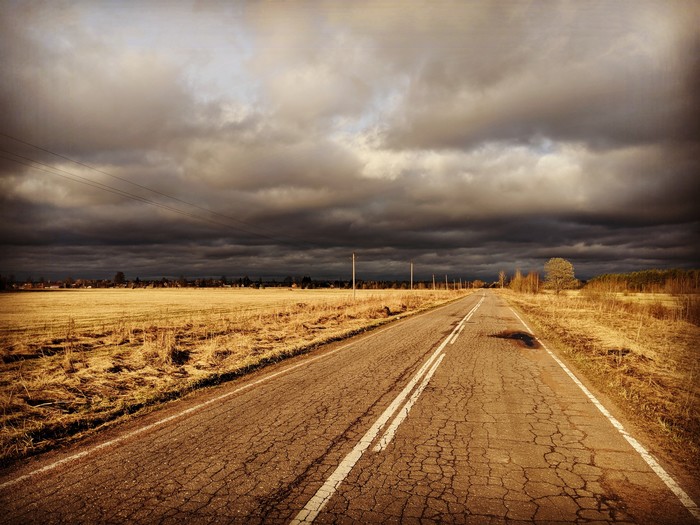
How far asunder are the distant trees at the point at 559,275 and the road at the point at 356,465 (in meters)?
66.0

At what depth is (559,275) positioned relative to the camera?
2559 inches

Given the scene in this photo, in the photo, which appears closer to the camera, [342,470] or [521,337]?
[342,470]

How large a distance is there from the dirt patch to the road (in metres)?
6.68

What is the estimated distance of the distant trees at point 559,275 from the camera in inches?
2559

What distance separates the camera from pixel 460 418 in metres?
5.99

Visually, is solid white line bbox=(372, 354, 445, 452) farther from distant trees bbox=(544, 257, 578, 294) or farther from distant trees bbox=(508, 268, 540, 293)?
distant trees bbox=(508, 268, 540, 293)

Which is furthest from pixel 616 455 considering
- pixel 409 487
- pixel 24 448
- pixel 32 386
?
pixel 32 386

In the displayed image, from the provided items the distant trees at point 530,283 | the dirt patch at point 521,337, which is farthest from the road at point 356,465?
the distant trees at point 530,283

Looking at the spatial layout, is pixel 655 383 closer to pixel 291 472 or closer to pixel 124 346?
pixel 291 472

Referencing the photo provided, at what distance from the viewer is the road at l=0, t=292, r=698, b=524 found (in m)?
3.50

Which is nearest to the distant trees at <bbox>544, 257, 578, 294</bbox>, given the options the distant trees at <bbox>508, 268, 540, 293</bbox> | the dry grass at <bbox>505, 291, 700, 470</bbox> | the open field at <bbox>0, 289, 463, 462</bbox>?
the distant trees at <bbox>508, 268, 540, 293</bbox>

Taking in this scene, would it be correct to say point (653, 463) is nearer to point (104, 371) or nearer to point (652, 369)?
point (652, 369)

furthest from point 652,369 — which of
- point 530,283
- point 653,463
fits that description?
point 530,283

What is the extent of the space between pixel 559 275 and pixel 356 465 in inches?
2802
